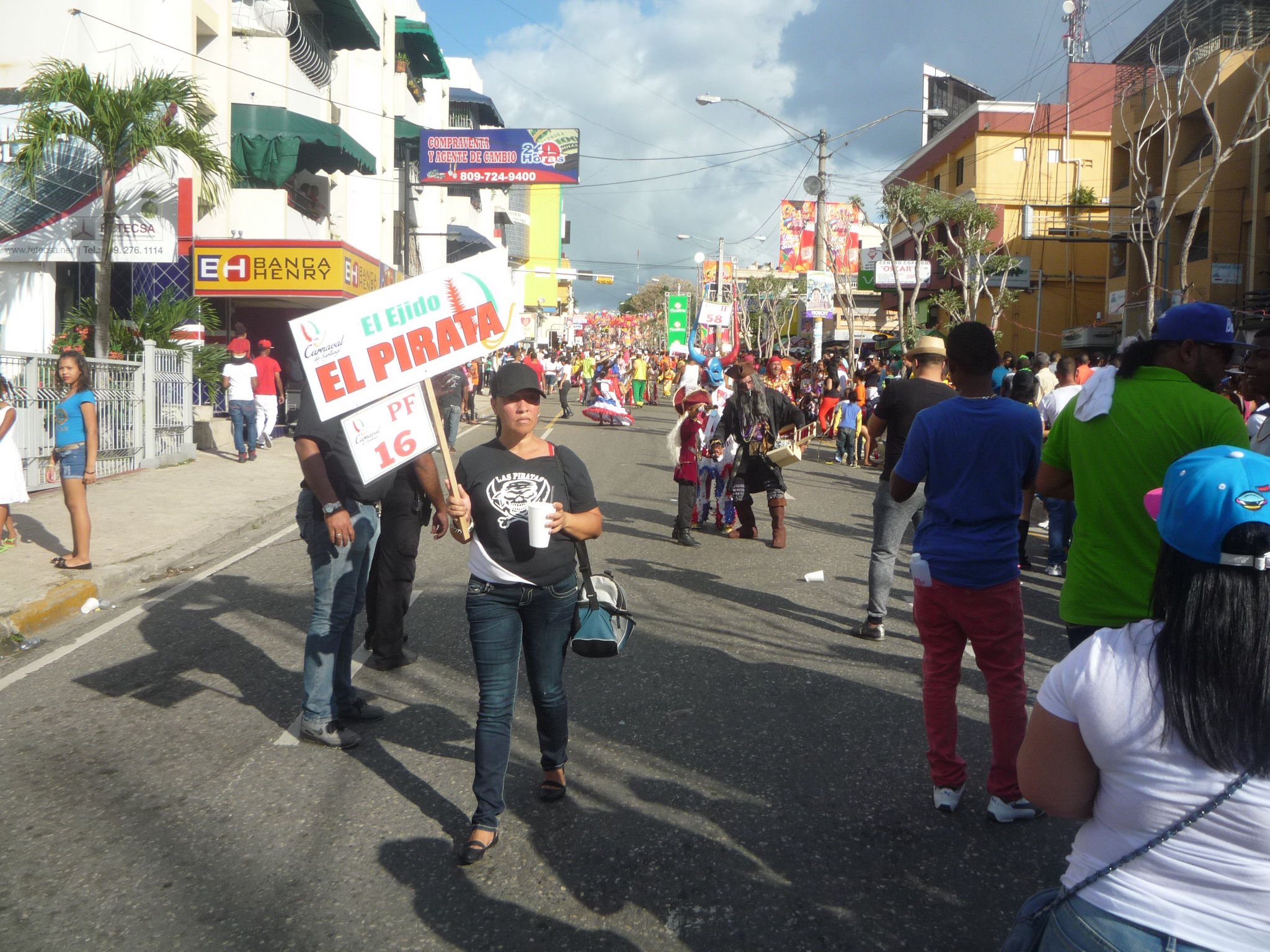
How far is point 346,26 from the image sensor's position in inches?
1114

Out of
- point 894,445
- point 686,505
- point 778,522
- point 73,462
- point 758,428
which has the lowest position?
point 778,522

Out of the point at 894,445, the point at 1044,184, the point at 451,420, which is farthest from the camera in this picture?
the point at 1044,184

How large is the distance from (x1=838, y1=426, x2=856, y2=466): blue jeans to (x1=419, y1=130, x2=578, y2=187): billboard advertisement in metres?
21.3

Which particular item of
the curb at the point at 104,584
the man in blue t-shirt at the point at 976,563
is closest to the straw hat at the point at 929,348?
the man in blue t-shirt at the point at 976,563

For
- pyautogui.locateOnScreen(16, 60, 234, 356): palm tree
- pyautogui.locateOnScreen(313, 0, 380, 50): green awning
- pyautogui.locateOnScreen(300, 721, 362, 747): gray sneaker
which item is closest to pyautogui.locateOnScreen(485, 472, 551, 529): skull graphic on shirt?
pyautogui.locateOnScreen(300, 721, 362, 747): gray sneaker

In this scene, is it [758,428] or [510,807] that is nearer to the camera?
[510,807]

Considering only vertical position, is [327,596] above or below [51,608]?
above

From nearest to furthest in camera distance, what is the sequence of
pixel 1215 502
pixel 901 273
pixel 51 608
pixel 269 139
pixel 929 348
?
pixel 1215 502 < pixel 929 348 < pixel 51 608 < pixel 269 139 < pixel 901 273

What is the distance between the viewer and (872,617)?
269 inches

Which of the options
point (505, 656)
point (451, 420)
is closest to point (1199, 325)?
point (505, 656)

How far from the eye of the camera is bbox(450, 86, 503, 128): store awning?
59.7 m

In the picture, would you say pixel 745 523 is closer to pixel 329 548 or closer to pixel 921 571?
pixel 329 548

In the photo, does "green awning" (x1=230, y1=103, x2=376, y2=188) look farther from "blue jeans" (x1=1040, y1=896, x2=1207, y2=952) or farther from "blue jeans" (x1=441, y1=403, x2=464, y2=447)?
"blue jeans" (x1=1040, y1=896, x2=1207, y2=952)

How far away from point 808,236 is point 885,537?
4667cm
